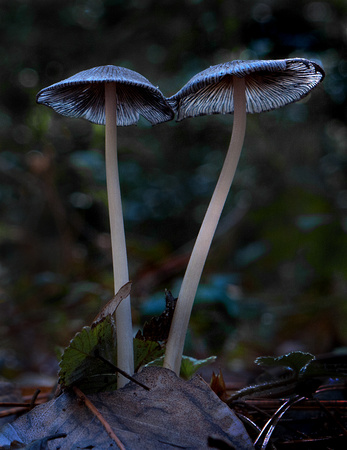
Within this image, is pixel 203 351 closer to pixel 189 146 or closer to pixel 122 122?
pixel 122 122

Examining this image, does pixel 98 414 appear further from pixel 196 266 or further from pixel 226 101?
pixel 226 101

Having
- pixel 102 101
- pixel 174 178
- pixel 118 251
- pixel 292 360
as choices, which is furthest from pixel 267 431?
pixel 174 178

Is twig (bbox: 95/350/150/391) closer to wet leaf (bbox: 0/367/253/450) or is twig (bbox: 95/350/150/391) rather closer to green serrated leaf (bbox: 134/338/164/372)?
wet leaf (bbox: 0/367/253/450)

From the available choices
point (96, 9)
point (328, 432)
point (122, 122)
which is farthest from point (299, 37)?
point (328, 432)

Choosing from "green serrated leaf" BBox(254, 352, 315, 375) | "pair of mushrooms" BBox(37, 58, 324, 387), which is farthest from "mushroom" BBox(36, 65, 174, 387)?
"green serrated leaf" BBox(254, 352, 315, 375)

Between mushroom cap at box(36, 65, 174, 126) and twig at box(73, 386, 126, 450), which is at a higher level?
mushroom cap at box(36, 65, 174, 126)

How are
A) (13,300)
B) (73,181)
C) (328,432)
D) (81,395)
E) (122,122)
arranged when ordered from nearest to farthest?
(81,395) < (328,432) < (122,122) < (13,300) < (73,181)

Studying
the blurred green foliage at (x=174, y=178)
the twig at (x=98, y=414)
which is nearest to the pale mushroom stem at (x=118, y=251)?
the twig at (x=98, y=414)
